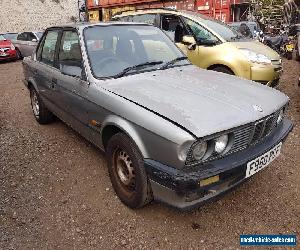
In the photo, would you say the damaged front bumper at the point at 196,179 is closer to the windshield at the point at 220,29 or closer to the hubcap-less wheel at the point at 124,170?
the hubcap-less wheel at the point at 124,170

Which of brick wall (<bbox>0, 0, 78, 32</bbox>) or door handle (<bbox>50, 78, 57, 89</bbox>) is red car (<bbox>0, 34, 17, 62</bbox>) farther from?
brick wall (<bbox>0, 0, 78, 32</bbox>)

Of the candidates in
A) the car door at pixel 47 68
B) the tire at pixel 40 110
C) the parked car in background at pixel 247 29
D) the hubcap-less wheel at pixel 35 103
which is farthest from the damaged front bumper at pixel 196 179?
the parked car in background at pixel 247 29

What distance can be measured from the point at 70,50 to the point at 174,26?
146 inches

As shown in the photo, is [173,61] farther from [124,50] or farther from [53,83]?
[53,83]

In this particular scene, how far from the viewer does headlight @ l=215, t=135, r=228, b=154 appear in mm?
2510

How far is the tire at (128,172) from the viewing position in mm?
2740

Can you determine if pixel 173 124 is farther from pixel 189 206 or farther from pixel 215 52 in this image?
pixel 215 52

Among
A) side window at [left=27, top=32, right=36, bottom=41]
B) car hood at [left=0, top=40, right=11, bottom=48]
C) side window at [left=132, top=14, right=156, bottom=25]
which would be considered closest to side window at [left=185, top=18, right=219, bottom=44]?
side window at [left=132, top=14, right=156, bottom=25]

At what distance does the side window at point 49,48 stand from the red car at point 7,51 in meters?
10.4

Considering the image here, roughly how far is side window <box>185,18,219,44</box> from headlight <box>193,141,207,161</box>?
4.27 meters

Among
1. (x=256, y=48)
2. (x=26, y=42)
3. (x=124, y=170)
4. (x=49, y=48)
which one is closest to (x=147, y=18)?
(x=256, y=48)

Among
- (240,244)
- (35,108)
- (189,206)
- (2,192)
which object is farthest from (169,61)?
(35,108)

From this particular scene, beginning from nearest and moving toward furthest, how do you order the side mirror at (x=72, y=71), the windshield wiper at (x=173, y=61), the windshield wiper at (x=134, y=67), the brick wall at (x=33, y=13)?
the windshield wiper at (x=134, y=67) → the side mirror at (x=72, y=71) → the windshield wiper at (x=173, y=61) → the brick wall at (x=33, y=13)

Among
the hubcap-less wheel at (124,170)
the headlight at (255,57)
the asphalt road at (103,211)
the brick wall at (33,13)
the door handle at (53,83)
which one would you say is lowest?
the asphalt road at (103,211)
